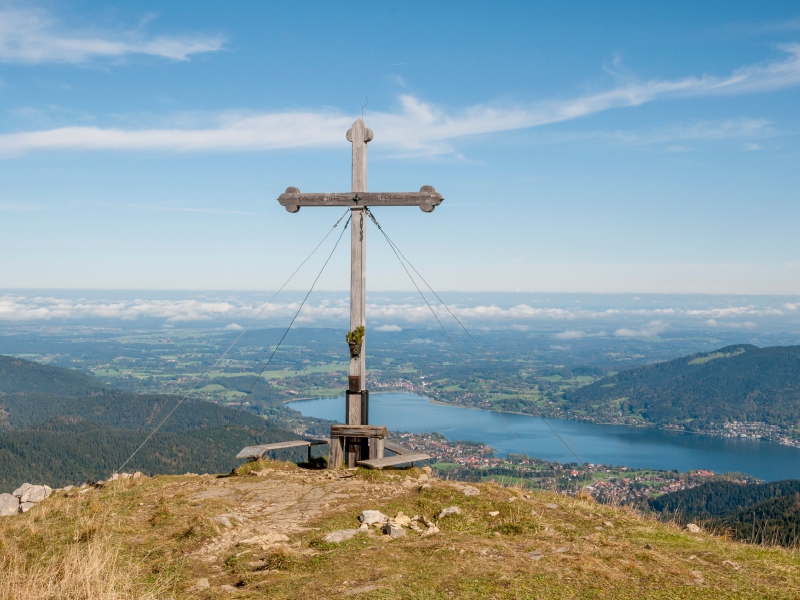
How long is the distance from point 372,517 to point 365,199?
7.38 meters

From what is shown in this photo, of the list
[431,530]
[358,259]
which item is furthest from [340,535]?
[358,259]

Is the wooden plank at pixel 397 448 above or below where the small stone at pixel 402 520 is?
below

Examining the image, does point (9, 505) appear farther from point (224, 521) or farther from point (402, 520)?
point (402, 520)

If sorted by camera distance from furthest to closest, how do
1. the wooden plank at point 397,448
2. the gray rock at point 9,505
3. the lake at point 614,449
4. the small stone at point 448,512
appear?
the lake at point 614,449 → the wooden plank at point 397,448 → the gray rock at point 9,505 → the small stone at point 448,512

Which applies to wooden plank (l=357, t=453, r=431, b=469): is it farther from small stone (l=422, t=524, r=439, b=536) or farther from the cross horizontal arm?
the cross horizontal arm

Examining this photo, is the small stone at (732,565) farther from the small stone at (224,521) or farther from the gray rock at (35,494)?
the gray rock at (35,494)

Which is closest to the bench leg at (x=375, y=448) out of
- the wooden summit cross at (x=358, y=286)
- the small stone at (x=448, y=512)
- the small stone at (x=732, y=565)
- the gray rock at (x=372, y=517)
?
the wooden summit cross at (x=358, y=286)

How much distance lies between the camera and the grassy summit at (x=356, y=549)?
22.1 ft

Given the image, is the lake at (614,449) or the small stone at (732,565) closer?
the small stone at (732,565)

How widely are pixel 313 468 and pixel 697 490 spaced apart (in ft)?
388

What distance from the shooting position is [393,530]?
909cm

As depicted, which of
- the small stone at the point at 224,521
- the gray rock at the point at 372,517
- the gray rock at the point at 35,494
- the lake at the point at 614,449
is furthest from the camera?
the lake at the point at 614,449

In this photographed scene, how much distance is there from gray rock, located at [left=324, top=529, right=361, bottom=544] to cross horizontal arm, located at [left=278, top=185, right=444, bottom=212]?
292 inches

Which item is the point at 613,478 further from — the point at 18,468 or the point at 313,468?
the point at 18,468
